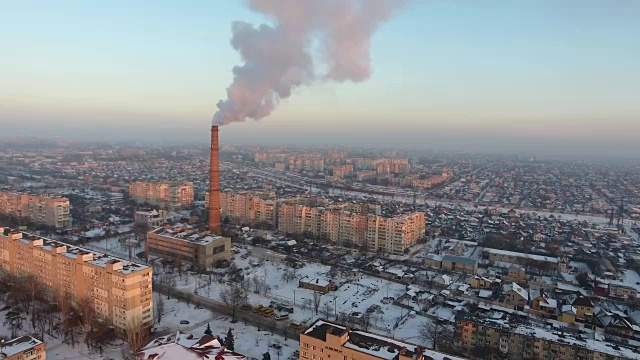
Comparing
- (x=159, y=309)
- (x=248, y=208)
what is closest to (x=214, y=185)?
(x=248, y=208)

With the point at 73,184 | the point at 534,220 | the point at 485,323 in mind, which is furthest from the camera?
the point at 73,184

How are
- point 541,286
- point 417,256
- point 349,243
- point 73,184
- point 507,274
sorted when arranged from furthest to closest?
point 73,184 → point 349,243 → point 417,256 → point 507,274 → point 541,286

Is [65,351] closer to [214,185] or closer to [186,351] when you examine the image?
[186,351]

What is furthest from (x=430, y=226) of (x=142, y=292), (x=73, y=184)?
(x=73, y=184)

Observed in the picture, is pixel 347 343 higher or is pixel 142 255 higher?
pixel 347 343

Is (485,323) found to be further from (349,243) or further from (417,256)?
(349,243)

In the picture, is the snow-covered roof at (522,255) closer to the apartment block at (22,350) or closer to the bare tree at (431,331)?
the bare tree at (431,331)

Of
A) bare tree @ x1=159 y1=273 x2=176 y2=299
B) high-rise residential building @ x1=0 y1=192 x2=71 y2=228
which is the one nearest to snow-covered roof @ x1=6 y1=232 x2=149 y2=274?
bare tree @ x1=159 y1=273 x2=176 y2=299

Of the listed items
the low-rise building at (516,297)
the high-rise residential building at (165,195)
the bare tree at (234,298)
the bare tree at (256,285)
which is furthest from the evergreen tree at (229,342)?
the high-rise residential building at (165,195)
